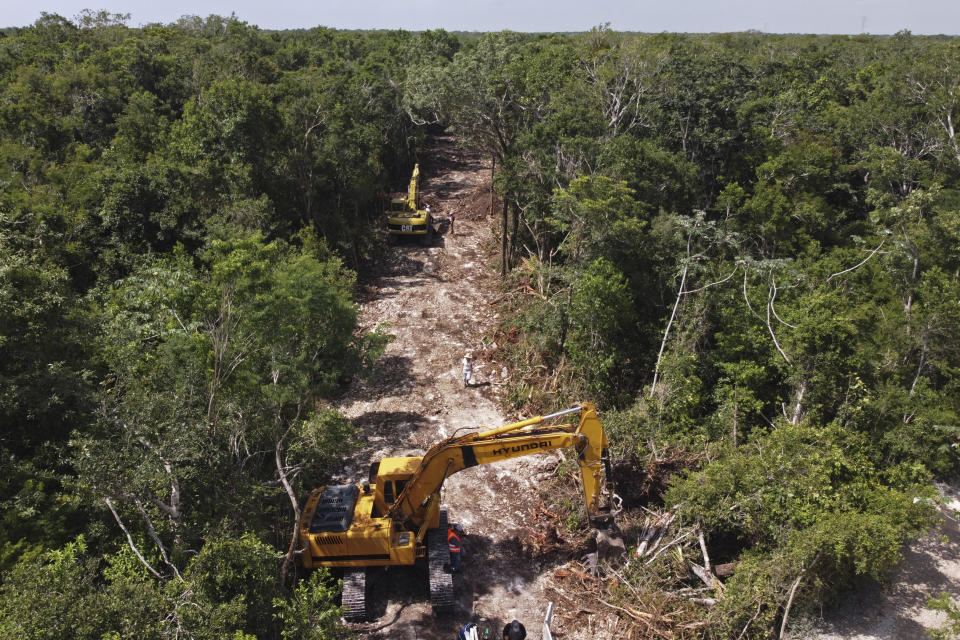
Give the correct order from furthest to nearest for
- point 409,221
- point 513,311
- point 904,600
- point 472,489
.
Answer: point 409,221
point 513,311
point 472,489
point 904,600

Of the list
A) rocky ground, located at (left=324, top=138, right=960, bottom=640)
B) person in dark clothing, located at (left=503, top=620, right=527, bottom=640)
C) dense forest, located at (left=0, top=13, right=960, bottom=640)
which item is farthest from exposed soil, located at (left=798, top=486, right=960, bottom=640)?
person in dark clothing, located at (left=503, top=620, right=527, bottom=640)

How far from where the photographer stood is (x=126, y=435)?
9242 mm

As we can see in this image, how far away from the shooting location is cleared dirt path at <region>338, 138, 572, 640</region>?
38.8ft

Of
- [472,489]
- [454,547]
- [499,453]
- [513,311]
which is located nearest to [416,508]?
[454,547]

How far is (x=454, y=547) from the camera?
1215cm

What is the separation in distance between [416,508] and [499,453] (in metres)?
2.16

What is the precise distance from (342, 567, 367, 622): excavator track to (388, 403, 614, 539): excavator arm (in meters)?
1.32

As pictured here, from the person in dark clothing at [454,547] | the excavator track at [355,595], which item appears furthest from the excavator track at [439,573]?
the excavator track at [355,595]

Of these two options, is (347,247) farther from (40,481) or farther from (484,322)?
(40,481)

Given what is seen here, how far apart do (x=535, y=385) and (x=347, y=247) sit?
12224mm

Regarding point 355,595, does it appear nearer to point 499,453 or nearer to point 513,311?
point 499,453

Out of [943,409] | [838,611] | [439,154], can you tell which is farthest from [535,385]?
[439,154]

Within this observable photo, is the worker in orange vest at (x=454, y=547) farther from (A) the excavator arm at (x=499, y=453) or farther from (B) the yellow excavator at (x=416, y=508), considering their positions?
(A) the excavator arm at (x=499, y=453)

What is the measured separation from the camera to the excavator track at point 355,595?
11008 mm
